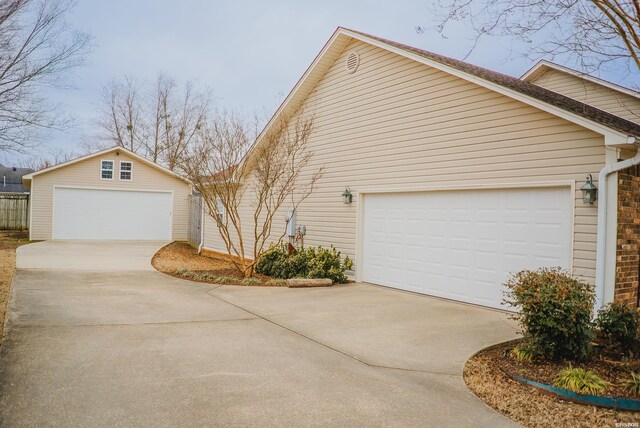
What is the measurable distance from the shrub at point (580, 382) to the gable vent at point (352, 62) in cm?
880

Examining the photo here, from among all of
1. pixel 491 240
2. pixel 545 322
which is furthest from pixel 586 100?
pixel 545 322

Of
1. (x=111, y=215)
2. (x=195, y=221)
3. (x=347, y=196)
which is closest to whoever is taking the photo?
(x=347, y=196)

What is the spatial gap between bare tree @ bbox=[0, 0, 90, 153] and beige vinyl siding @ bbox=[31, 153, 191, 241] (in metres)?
4.68

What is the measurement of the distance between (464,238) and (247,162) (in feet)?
24.1

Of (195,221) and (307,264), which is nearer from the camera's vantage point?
(307,264)

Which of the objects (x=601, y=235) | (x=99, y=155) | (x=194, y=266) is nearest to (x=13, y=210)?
(x=99, y=155)

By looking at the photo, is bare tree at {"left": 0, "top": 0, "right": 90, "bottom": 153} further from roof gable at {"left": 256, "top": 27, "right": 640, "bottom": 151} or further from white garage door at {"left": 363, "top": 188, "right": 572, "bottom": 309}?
white garage door at {"left": 363, "top": 188, "right": 572, "bottom": 309}

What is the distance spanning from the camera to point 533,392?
4.39 meters

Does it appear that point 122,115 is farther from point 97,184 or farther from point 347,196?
point 347,196

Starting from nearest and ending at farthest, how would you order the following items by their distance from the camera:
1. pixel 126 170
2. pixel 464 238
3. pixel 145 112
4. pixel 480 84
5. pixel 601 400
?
1. pixel 601 400
2. pixel 480 84
3. pixel 464 238
4. pixel 126 170
5. pixel 145 112

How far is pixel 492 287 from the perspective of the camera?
8.22m

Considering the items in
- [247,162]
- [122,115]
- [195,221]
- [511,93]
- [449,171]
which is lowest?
[195,221]

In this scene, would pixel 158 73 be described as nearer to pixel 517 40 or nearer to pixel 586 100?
pixel 586 100

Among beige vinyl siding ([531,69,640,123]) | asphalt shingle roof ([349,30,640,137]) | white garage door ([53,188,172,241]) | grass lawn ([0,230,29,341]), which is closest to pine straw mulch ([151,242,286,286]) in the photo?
white garage door ([53,188,172,241])
